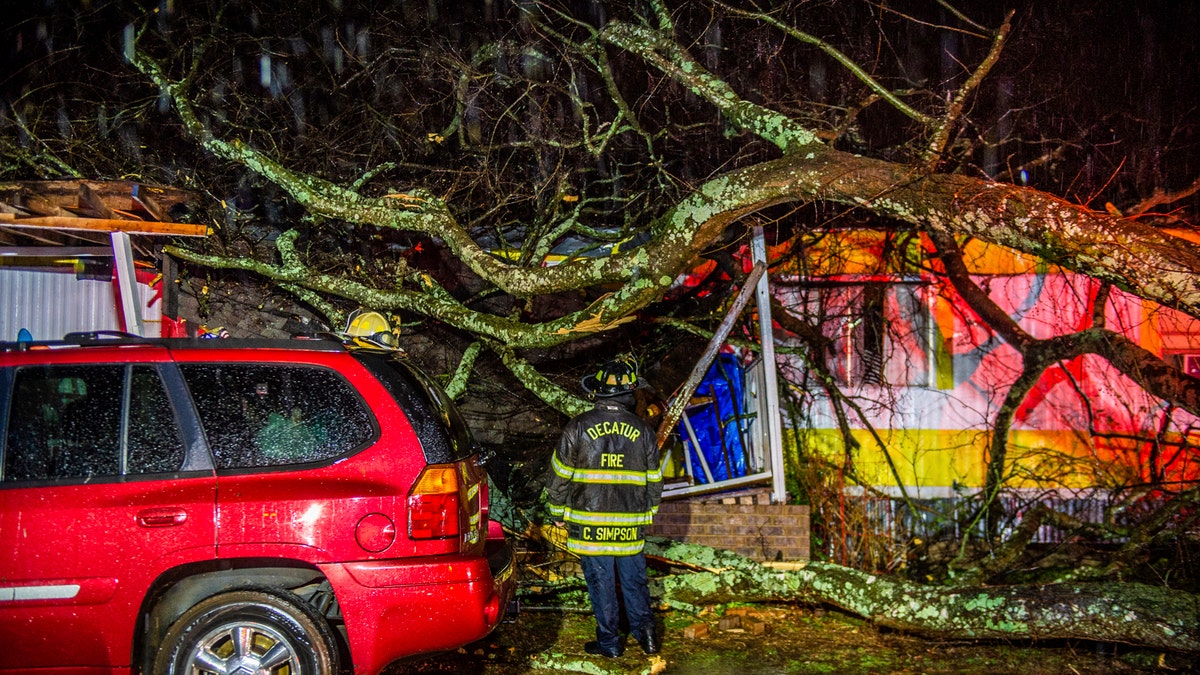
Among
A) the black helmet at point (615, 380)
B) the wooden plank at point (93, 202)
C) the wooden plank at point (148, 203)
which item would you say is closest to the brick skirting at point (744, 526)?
the black helmet at point (615, 380)

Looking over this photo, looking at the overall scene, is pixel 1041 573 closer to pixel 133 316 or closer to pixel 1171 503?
pixel 1171 503

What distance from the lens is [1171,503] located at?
6453 mm

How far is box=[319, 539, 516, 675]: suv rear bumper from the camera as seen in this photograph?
384cm

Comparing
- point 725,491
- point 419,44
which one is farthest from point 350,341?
point 419,44

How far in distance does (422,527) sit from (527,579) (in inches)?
112

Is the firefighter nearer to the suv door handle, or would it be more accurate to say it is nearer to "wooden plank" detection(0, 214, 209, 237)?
the suv door handle

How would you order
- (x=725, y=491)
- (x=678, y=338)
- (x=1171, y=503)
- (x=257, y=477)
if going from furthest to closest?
(x=678, y=338), (x=725, y=491), (x=1171, y=503), (x=257, y=477)

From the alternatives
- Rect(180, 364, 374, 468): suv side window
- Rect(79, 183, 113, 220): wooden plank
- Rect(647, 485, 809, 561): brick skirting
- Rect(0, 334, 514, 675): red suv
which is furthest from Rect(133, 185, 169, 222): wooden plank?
Rect(647, 485, 809, 561): brick skirting

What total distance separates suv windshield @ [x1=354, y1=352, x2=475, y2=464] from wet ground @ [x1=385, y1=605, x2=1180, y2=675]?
69.3 inches

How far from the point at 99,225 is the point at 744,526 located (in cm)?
557

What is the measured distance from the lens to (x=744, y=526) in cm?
731

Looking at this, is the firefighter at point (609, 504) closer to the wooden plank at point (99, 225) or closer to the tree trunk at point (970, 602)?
the tree trunk at point (970, 602)

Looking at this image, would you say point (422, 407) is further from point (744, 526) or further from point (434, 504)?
point (744, 526)

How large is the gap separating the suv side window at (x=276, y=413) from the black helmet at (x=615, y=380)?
1.98 m
